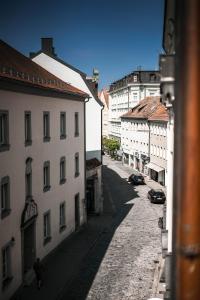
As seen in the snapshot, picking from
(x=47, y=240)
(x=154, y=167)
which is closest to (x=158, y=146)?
(x=154, y=167)

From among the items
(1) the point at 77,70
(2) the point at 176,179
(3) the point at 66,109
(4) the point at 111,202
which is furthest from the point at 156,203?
(2) the point at 176,179

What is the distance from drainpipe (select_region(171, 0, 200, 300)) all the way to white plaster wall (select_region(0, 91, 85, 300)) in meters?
15.3

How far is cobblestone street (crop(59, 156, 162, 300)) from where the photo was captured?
62.2 feet

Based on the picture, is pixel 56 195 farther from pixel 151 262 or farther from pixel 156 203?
pixel 156 203

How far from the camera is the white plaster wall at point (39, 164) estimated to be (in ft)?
60.4

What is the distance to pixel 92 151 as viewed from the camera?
127 feet

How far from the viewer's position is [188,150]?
250cm

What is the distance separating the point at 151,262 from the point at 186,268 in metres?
20.9

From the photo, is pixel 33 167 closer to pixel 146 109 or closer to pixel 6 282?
pixel 6 282

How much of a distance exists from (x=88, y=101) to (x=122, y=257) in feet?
48.6

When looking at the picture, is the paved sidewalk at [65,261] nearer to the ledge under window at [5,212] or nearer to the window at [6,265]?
the window at [6,265]

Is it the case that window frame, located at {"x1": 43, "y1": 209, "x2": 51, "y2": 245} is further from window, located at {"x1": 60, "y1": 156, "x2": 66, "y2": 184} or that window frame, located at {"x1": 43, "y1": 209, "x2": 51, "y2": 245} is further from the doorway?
window, located at {"x1": 60, "y1": 156, "x2": 66, "y2": 184}

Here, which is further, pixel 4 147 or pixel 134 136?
pixel 134 136

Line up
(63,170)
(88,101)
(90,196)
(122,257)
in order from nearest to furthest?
(122,257) → (63,170) → (88,101) → (90,196)
